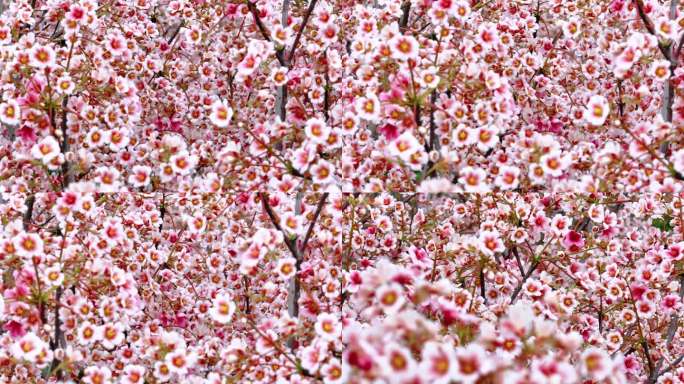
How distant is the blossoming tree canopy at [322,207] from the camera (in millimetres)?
3365

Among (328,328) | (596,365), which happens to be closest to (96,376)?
(328,328)

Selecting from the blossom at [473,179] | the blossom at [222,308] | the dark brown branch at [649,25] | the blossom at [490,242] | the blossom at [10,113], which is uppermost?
the dark brown branch at [649,25]

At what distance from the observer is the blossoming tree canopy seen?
3365 millimetres

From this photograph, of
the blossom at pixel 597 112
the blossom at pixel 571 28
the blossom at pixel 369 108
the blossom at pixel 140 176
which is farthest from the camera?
the blossom at pixel 571 28

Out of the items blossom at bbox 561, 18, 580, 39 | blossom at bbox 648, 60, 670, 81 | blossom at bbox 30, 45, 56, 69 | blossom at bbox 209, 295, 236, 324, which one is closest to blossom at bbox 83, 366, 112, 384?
blossom at bbox 209, 295, 236, 324

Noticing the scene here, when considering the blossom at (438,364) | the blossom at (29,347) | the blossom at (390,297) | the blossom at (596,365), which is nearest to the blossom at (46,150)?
the blossom at (29,347)

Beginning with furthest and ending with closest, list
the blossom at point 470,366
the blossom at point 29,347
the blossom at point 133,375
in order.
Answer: the blossom at point 133,375, the blossom at point 29,347, the blossom at point 470,366

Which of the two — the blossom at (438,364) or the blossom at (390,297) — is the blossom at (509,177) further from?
the blossom at (438,364)

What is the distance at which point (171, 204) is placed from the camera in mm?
4465

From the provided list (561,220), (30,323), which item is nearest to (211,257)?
(30,323)

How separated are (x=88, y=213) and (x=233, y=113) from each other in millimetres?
882

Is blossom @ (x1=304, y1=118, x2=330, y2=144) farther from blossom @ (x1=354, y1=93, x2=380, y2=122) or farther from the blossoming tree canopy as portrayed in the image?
blossom @ (x1=354, y1=93, x2=380, y2=122)

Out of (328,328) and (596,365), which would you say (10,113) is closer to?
(328,328)

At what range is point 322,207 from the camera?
3.87 metres
